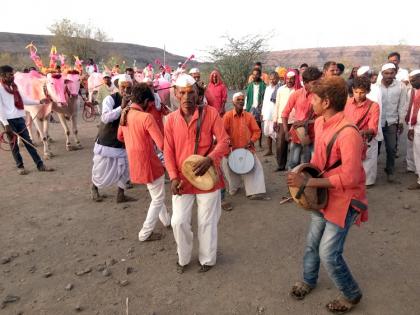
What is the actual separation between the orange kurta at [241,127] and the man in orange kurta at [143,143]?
1606 millimetres

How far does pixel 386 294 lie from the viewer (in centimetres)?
315

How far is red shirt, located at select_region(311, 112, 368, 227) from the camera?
235 cm

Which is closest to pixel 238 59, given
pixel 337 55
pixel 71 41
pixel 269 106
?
pixel 269 106

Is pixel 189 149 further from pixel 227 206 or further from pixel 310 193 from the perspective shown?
pixel 227 206

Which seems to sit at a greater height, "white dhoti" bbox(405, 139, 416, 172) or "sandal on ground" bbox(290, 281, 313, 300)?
"white dhoti" bbox(405, 139, 416, 172)

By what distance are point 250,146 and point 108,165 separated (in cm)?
218

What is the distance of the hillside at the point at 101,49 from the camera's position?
41625 millimetres

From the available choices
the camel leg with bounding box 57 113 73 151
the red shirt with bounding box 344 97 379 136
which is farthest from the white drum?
the camel leg with bounding box 57 113 73 151

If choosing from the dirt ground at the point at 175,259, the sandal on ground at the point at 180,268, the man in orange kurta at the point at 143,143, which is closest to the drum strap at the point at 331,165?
the dirt ground at the point at 175,259

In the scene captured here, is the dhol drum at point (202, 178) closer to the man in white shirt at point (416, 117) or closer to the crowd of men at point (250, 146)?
the crowd of men at point (250, 146)

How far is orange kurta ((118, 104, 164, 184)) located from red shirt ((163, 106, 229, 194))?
25.4 inches

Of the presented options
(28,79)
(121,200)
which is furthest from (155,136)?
(28,79)

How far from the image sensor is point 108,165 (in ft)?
17.4

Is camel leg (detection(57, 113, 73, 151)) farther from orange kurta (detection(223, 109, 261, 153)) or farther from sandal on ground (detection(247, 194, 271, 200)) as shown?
sandal on ground (detection(247, 194, 271, 200))
